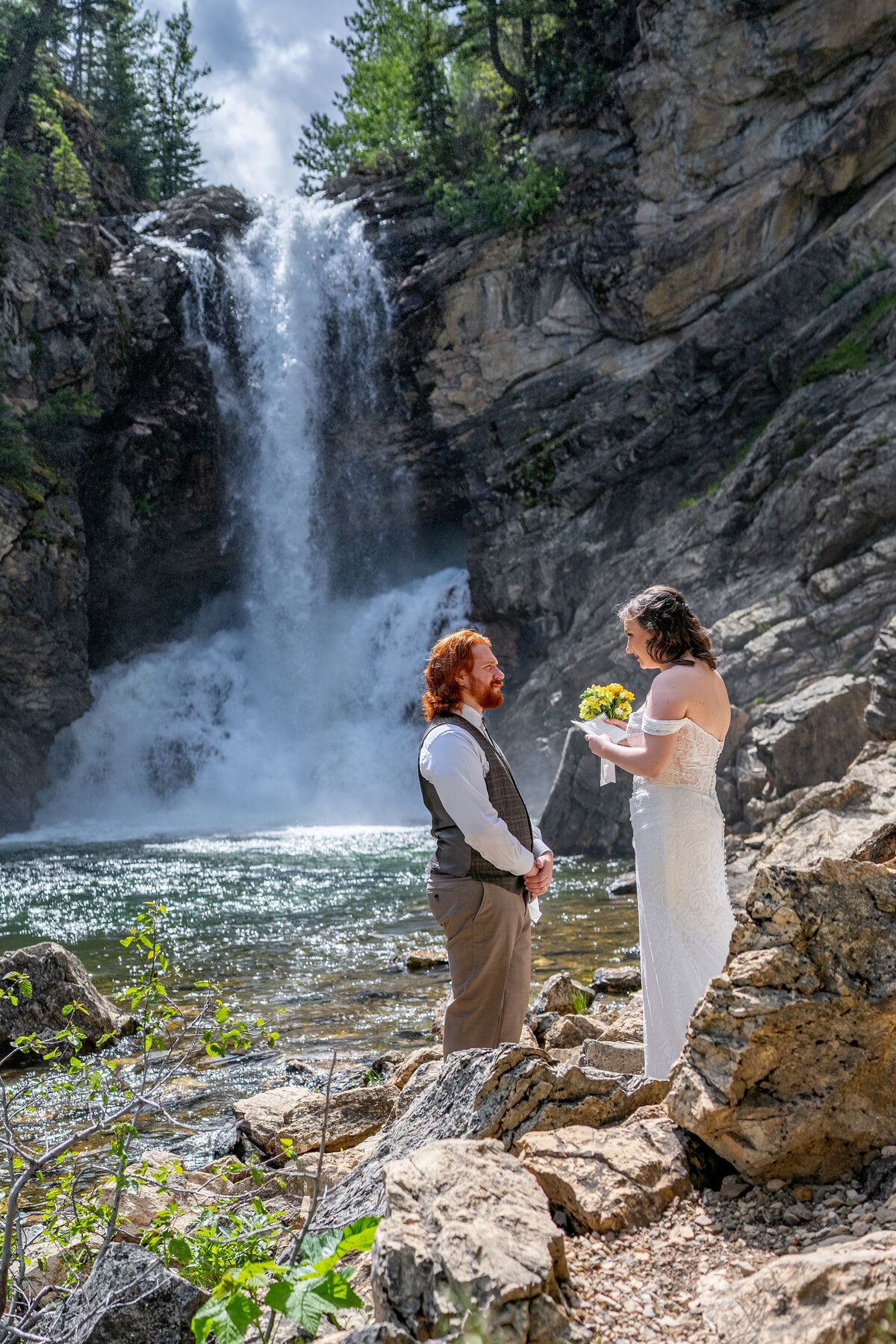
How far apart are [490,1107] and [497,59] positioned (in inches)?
1194

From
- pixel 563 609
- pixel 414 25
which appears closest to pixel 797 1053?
pixel 563 609

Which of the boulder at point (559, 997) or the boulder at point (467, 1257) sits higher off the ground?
the boulder at point (467, 1257)

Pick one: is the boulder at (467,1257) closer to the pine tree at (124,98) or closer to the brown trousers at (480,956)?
the brown trousers at (480,956)

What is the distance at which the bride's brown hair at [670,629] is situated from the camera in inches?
159

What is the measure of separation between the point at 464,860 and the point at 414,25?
33666 millimetres

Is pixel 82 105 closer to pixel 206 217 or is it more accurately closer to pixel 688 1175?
pixel 206 217

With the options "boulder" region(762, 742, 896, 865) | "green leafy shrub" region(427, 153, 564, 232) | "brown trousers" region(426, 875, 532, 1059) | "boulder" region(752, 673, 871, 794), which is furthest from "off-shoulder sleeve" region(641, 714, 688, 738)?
"green leafy shrub" region(427, 153, 564, 232)

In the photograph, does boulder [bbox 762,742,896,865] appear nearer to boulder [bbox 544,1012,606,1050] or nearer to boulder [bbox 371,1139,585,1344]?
boulder [bbox 544,1012,606,1050]

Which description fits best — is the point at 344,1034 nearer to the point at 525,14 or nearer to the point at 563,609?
the point at 563,609

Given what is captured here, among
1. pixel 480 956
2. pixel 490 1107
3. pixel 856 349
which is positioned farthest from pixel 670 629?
pixel 856 349

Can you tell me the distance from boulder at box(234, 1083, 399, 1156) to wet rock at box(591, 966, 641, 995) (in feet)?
9.40

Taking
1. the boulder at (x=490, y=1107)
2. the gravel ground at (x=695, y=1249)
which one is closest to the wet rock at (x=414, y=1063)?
the boulder at (x=490, y=1107)

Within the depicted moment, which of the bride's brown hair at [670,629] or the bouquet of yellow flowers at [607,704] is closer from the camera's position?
the bride's brown hair at [670,629]

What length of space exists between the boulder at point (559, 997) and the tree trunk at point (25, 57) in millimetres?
28045
